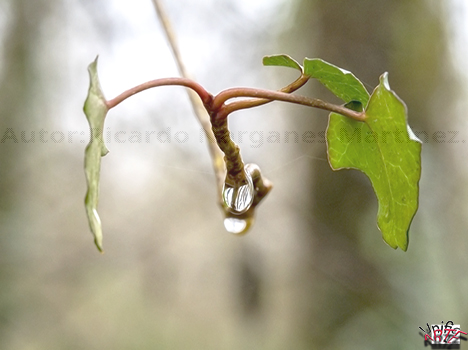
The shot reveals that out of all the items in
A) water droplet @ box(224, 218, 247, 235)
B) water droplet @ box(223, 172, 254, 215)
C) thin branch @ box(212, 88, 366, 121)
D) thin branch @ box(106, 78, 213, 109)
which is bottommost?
water droplet @ box(224, 218, 247, 235)

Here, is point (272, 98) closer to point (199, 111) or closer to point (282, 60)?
point (282, 60)

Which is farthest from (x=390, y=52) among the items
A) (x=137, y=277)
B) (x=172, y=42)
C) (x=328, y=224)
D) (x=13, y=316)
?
(x=137, y=277)

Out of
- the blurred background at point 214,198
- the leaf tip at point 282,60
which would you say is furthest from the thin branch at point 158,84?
the blurred background at point 214,198

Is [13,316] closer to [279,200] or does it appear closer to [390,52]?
[279,200]

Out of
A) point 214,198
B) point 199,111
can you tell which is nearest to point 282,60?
point 199,111

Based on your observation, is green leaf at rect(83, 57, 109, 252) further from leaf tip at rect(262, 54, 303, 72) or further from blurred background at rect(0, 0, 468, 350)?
blurred background at rect(0, 0, 468, 350)

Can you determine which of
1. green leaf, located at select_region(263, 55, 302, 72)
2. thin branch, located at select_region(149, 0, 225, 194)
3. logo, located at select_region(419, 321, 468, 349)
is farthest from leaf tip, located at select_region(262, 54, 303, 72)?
logo, located at select_region(419, 321, 468, 349)

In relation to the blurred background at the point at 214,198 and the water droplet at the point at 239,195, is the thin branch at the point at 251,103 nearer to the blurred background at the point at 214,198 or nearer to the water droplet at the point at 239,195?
the water droplet at the point at 239,195
